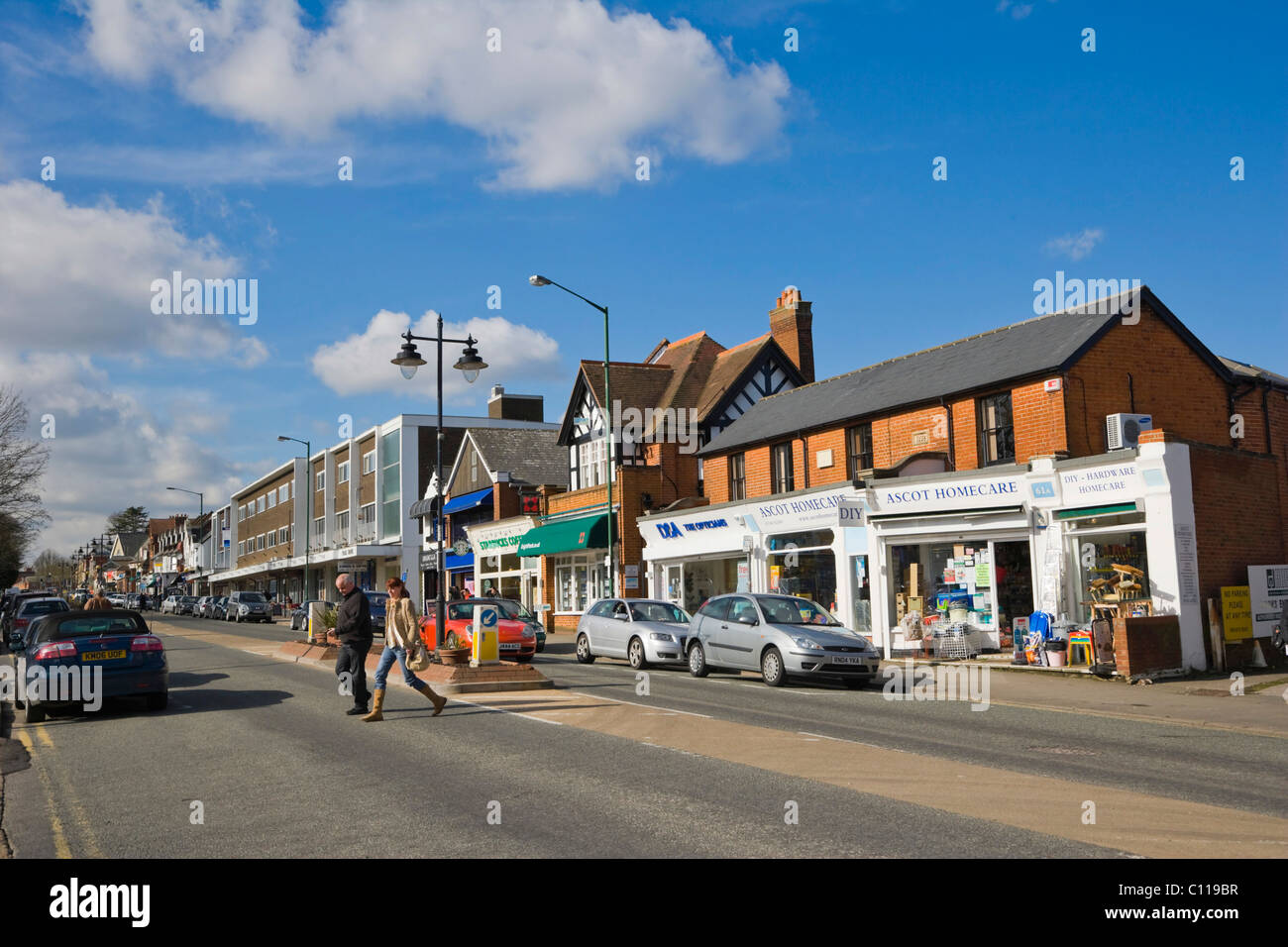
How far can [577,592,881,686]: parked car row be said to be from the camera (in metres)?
17.6

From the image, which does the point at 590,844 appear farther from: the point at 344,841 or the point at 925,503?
the point at 925,503

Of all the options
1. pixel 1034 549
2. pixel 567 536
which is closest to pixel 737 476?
pixel 567 536

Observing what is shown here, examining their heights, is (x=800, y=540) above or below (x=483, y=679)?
above

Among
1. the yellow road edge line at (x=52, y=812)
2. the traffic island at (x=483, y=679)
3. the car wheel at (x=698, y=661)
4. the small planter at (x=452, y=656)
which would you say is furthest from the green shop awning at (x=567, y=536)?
the yellow road edge line at (x=52, y=812)

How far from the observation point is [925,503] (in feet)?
76.2

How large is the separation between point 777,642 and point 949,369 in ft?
36.1

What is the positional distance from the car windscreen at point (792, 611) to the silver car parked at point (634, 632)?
2932mm

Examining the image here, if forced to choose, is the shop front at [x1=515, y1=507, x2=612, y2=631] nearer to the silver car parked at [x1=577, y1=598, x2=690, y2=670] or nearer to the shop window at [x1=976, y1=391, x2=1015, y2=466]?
the silver car parked at [x1=577, y1=598, x2=690, y2=670]

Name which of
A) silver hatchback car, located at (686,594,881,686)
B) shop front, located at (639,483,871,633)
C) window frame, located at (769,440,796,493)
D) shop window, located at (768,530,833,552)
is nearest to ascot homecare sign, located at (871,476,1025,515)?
shop front, located at (639,483,871,633)

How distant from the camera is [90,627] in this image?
1448 centimetres

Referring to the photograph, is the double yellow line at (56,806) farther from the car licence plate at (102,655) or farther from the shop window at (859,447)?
the shop window at (859,447)

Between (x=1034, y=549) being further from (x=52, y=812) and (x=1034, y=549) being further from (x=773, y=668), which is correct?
(x=52, y=812)
